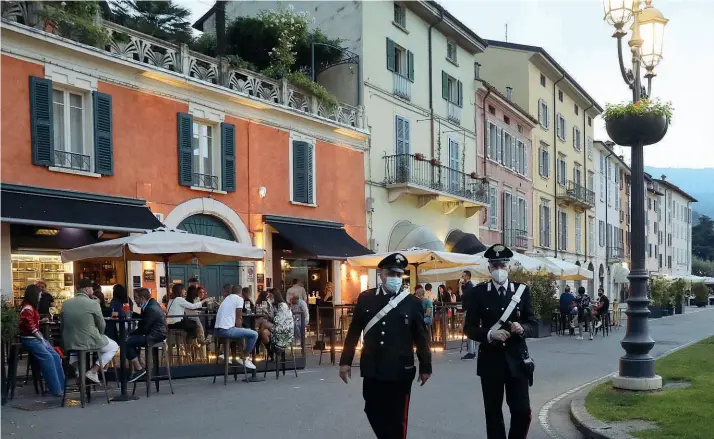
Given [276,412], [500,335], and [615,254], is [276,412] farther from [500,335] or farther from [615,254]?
[615,254]

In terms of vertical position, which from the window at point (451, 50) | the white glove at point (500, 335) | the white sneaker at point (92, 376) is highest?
the window at point (451, 50)

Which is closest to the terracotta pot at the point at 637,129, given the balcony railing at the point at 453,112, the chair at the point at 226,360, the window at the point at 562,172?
the chair at the point at 226,360

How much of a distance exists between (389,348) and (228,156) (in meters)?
14.2

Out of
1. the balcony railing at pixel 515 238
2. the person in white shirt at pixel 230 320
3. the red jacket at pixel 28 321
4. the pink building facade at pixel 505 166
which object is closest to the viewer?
the red jacket at pixel 28 321

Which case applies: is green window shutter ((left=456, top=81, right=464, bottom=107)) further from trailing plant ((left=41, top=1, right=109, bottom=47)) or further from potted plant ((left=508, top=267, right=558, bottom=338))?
trailing plant ((left=41, top=1, right=109, bottom=47))

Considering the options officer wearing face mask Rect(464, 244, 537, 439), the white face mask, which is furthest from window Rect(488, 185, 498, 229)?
officer wearing face mask Rect(464, 244, 537, 439)

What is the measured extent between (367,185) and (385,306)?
18.9 meters

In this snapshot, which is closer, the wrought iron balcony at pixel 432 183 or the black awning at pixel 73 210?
the black awning at pixel 73 210

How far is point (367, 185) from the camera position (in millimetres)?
25188

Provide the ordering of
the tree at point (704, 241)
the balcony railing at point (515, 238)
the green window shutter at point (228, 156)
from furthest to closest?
the tree at point (704, 241), the balcony railing at point (515, 238), the green window shutter at point (228, 156)

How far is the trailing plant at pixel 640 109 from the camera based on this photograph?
1065cm

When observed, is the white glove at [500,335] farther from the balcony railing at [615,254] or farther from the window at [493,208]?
the balcony railing at [615,254]

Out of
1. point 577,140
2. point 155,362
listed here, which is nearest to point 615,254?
point 577,140

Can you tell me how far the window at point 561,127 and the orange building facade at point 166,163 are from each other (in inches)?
893
